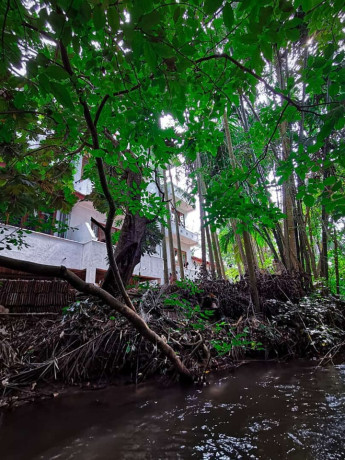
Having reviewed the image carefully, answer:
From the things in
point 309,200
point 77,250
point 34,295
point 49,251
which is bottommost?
point 34,295

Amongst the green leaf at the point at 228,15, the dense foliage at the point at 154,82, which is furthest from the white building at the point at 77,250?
the green leaf at the point at 228,15

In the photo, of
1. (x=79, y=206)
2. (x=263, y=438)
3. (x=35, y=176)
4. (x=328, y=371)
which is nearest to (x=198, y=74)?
(x=35, y=176)

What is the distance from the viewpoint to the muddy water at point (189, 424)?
57.3 inches

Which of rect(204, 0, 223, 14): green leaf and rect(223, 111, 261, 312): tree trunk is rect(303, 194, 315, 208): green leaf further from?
rect(223, 111, 261, 312): tree trunk

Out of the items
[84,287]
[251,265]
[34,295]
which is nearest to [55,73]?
[84,287]

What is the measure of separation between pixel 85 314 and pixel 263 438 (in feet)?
9.78

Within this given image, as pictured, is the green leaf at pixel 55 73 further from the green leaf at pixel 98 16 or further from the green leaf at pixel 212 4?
the green leaf at pixel 212 4

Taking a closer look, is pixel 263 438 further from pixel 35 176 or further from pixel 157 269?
pixel 157 269

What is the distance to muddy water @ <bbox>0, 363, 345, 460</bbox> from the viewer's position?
4.77 feet

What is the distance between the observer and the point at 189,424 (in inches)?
70.2

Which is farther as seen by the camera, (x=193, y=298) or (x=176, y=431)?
(x=193, y=298)

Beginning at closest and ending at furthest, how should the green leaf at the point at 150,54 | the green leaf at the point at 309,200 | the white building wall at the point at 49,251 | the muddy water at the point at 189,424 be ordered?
the green leaf at the point at 150,54 → the muddy water at the point at 189,424 → the green leaf at the point at 309,200 → the white building wall at the point at 49,251

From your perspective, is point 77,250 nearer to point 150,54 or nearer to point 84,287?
point 84,287

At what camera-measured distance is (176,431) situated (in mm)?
1690
